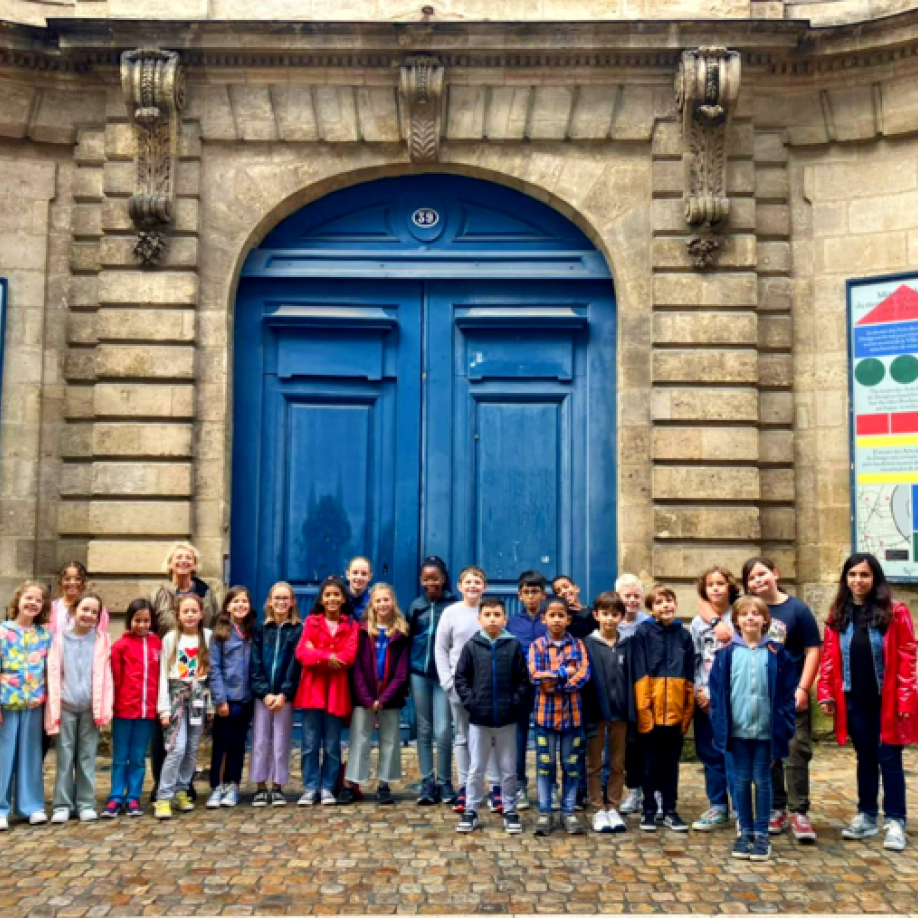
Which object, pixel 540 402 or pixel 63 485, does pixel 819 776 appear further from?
pixel 63 485

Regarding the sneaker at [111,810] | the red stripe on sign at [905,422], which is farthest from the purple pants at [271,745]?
the red stripe on sign at [905,422]

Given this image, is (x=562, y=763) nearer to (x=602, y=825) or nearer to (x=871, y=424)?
(x=602, y=825)

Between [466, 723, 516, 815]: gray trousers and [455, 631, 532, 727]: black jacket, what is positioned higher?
[455, 631, 532, 727]: black jacket

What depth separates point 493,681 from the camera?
284 inches

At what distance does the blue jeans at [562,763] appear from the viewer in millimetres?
7000

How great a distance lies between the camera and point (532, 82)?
10141mm

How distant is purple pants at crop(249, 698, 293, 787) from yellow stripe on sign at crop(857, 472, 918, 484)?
5227 mm

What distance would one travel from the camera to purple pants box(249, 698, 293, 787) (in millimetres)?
7797

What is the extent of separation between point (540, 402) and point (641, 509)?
4.38ft

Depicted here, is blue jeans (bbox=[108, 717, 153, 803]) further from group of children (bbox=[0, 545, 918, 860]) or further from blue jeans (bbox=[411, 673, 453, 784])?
blue jeans (bbox=[411, 673, 453, 784])

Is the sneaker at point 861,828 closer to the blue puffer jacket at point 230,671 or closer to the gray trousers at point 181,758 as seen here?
the blue puffer jacket at point 230,671

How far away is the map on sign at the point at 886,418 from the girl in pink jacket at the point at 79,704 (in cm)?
621

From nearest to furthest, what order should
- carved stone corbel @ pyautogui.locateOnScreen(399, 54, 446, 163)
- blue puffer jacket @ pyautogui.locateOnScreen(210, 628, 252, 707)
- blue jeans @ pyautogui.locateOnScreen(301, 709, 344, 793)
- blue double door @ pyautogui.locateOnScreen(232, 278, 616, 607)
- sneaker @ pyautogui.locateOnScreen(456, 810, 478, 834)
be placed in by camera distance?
sneaker @ pyautogui.locateOnScreen(456, 810, 478, 834), blue puffer jacket @ pyautogui.locateOnScreen(210, 628, 252, 707), blue jeans @ pyautogui.locateOnScreen(301, 709, 344, 793), carved stone corbel @ pyautogui.locateOnScreen(399, 54, 446, 163), blue double door @ pyautogui.locateOnScreen(232, 278, 616, 607)

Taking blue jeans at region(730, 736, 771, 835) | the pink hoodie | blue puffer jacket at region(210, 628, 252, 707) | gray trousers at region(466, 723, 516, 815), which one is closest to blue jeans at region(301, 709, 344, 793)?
blue puffer jacket at region(210, 628, 252, 707)
